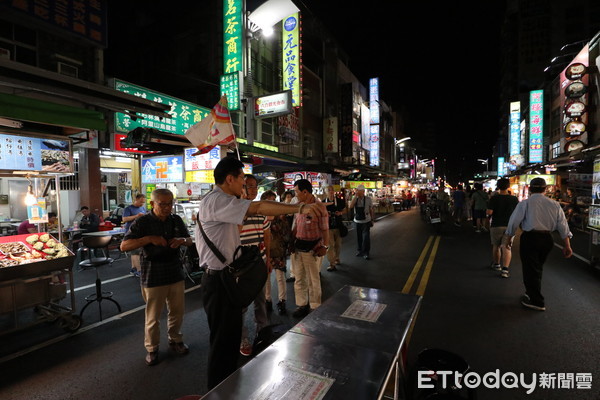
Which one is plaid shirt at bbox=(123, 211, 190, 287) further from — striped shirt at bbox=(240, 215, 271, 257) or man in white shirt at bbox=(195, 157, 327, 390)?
man in white shirt at bbox=(195, 157, 327, 390)

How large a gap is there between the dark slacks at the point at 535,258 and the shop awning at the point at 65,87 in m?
7.11

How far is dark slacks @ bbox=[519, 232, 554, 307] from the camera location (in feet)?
17.2

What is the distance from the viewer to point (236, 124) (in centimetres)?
1666

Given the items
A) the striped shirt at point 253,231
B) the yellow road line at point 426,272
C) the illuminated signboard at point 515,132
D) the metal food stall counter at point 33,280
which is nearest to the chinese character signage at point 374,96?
the illuminated signboard at point 515,132

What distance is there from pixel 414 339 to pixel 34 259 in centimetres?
599

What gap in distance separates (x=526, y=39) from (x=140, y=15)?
66665mm

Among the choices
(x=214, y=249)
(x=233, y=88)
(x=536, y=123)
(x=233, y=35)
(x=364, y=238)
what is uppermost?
(x=233, y=35)

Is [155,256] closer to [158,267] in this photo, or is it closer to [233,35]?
[158,267]

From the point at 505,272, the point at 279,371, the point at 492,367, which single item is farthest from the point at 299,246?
the point at 505,272

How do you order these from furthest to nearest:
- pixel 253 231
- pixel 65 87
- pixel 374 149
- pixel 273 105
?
pixel 374 149, pixel 273 105, pixel 65 87, pixel 253 231

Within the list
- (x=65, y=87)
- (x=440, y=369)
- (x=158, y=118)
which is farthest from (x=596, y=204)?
(x=158, y=118)

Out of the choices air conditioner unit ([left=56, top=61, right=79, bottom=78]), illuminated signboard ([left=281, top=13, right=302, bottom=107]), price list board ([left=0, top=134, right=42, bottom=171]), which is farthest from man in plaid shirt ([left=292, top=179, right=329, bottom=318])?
illuminated signboard ([left=281, top=13, right=302, bottom=107])

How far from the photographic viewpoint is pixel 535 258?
5.34m

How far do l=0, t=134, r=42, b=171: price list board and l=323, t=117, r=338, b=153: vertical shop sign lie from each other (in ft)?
79.0
